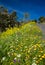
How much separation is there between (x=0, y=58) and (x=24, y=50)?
1.87 feet

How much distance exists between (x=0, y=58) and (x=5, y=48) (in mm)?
558

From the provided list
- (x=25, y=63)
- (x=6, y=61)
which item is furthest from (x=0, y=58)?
(x=25, y=63)

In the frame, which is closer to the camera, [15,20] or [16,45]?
[16,45]

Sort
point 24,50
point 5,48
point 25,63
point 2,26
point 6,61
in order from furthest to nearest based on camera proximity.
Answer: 1. point 2,26
2. point 5,48
3. point 24,50
4. point 6,61
5. point 25,63

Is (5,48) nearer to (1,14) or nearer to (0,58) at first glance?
(0,58)

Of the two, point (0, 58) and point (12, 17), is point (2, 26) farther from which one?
point (0, 58)

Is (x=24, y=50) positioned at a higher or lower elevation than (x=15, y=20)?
higher

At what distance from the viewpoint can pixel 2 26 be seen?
16.2 meters

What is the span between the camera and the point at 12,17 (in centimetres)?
1717

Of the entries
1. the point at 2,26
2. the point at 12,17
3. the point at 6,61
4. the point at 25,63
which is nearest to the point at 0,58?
the point at 6,61

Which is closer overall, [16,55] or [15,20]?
[16,55]

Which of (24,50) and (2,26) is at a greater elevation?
(24,50)

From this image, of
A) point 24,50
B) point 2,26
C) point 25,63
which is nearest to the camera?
point 25,63

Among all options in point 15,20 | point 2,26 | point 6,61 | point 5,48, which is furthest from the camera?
point 15,20
